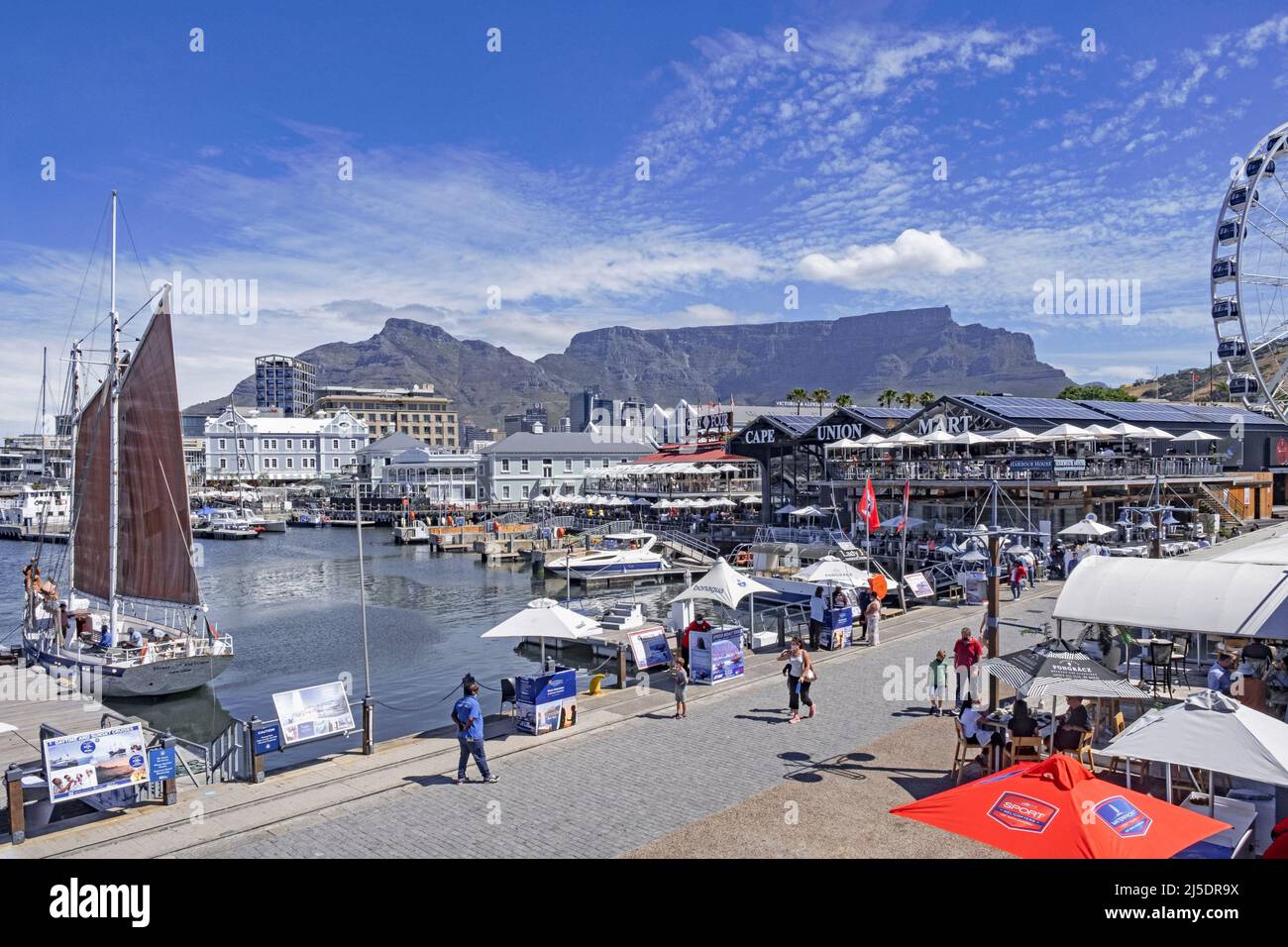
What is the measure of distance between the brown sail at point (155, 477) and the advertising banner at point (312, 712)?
1339 centimetres

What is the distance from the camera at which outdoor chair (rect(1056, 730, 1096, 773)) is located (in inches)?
496

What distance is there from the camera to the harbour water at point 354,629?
1059 inches

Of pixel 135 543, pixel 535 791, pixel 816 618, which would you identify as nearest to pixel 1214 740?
pixel 535 791

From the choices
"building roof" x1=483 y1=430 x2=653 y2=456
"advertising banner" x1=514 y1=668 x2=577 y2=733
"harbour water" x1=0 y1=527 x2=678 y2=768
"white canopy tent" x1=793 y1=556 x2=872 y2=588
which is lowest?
"harbour water" x1=0 y1=527 x2=678 y2=768

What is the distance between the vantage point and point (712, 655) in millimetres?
20531

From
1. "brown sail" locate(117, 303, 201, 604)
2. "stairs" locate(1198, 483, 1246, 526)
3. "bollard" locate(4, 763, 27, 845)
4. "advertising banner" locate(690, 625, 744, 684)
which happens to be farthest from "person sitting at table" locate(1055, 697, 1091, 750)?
"stairs" locate(1198, 483, 1246, 526)

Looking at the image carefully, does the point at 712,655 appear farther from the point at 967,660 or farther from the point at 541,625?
the point at 967,660

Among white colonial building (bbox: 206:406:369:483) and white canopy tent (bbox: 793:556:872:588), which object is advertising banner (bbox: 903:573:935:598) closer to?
white canopy tent (bbox: 793:556:872:588)

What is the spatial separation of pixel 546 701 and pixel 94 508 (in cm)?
2209

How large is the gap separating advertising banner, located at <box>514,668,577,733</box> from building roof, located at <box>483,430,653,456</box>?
97.3 metres

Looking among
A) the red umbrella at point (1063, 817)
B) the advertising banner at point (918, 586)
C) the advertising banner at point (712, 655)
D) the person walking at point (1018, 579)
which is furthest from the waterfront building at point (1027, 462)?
the red umbrella at point (1063, 817)
